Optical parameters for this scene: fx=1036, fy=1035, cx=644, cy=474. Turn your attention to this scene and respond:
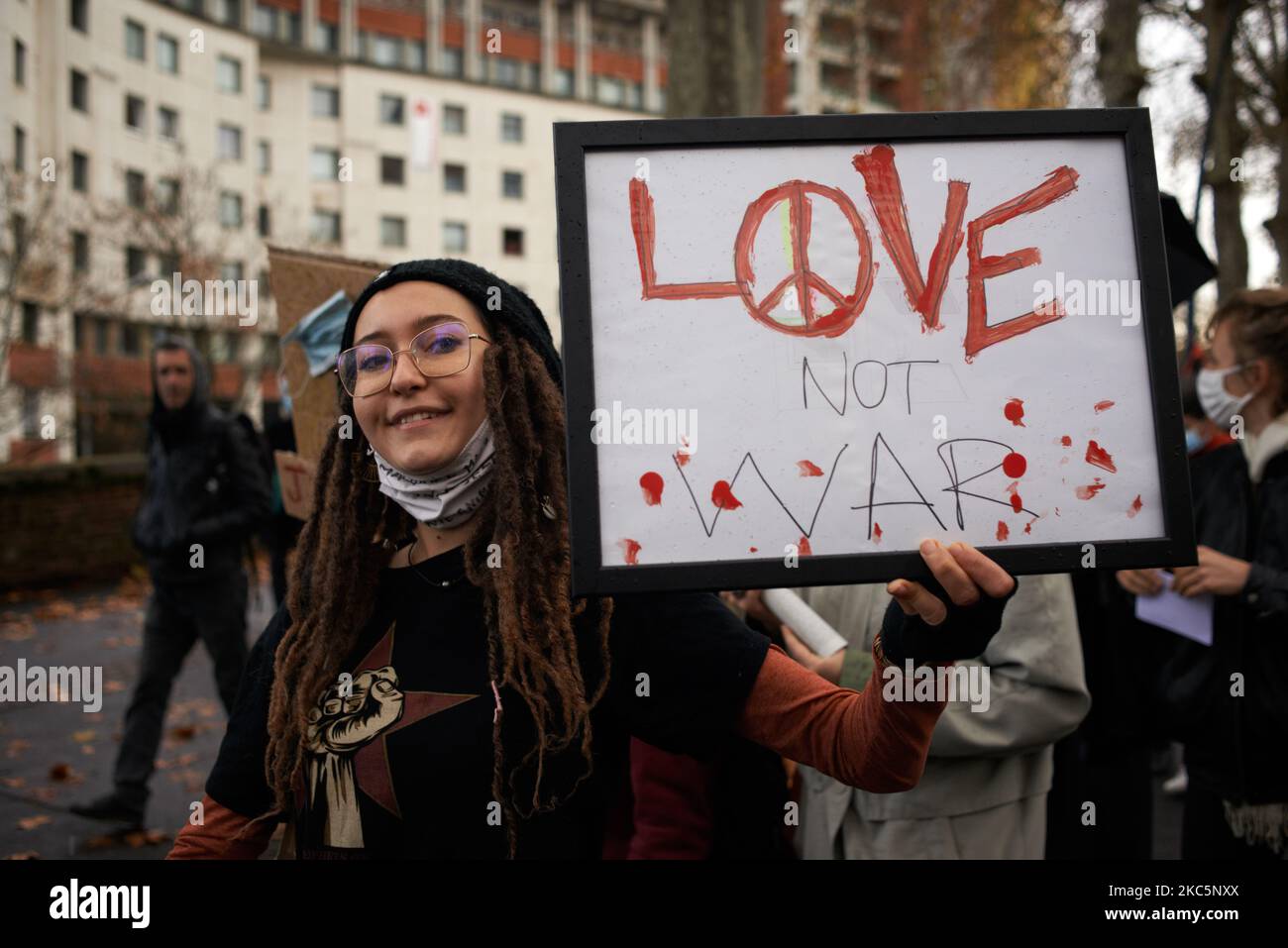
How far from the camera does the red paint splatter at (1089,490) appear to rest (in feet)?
5.05

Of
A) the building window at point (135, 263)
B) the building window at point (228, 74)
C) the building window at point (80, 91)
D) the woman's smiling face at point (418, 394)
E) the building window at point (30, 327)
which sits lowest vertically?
the woman's smiling face at point (418, 394)

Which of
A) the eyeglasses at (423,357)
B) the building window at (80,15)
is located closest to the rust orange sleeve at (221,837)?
the eyeglasses at (423,357)

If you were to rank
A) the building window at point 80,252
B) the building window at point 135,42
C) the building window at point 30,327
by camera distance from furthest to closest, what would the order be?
the building window at point 135,42 < the building window at point 80,252 < the building window at point 30,327

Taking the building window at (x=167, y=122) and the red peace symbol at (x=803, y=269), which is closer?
the red peace symbol at (x=803, y=269)

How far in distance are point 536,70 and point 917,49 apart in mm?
39010

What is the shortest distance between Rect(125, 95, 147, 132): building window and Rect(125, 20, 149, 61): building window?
5.18 feet

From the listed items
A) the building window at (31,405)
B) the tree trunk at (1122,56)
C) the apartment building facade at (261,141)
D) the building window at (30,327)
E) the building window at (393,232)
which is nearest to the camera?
the tree trunk at (1122,56)

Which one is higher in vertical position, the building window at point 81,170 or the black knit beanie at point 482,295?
the building window at point 81,170

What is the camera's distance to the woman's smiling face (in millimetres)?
1839

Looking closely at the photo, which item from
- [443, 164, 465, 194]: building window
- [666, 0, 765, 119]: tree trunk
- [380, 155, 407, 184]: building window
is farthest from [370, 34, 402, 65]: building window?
[666, 0, 765, 119]: tree trunk

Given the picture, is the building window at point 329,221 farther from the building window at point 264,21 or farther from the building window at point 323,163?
the building window at point 264,21

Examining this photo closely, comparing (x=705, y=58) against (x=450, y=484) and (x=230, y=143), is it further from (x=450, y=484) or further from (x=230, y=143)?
(x=230, y=143)

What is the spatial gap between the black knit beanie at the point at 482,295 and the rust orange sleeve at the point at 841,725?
694 mm
